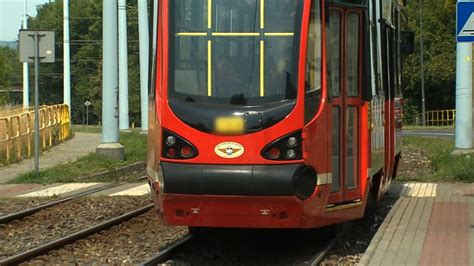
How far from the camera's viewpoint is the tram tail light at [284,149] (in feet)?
23.7

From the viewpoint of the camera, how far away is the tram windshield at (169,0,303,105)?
24.5 feet

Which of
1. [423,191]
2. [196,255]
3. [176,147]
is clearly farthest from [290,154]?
[423,191]

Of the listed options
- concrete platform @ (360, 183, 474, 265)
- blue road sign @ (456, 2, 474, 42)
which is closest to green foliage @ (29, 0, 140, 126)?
concrete platform @ (360, 183, 474, 265)

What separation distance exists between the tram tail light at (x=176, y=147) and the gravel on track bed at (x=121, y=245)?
1.59m

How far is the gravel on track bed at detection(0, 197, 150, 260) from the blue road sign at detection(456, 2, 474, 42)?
18.9 feet

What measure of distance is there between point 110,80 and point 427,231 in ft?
41.2

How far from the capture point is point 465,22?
9.38 meters

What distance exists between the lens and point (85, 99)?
106 meters

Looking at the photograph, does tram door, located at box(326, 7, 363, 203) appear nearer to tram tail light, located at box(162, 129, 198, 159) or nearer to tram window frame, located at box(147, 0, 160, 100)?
tram tail light, located at box(162, 129, 198, 159)

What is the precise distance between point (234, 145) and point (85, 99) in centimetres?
10096

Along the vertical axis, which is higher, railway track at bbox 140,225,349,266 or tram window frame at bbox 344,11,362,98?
tram window frame at bbox 344,11,362,98

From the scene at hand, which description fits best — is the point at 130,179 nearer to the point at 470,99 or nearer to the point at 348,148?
the point at 470,99

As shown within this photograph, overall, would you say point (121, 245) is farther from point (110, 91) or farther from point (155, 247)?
point (110, 91)

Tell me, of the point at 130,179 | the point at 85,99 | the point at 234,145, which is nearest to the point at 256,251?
the point at 234,145
